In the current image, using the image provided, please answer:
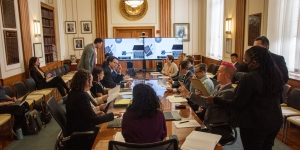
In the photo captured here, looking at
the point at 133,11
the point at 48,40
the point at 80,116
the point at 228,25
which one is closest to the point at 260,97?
the point at 80,116

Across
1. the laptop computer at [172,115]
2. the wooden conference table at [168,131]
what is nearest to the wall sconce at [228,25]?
the wooden conference table at [168,131]

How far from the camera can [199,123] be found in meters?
2.57

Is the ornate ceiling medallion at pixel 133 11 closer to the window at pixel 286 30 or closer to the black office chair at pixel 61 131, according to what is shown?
the window at pixel 286 30

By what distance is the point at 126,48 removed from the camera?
766 centimetres

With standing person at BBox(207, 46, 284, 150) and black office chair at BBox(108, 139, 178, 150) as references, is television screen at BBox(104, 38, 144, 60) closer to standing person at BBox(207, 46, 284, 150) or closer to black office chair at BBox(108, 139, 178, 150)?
standing person at BBox(207, 46, 284, 150)

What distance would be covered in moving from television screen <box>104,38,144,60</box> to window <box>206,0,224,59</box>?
2.72 m

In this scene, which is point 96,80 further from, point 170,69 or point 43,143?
point 170,69

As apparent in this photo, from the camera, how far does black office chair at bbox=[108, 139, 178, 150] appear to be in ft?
5.14

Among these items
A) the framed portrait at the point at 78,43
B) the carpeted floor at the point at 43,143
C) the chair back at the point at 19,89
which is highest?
the framed portrait at the point at 78,43

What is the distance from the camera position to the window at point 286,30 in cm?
469

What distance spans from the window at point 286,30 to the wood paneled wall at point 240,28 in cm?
118

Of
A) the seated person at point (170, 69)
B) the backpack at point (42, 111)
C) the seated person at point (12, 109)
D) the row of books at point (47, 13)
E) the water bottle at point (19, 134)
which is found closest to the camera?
the seated person at point (12, 109)

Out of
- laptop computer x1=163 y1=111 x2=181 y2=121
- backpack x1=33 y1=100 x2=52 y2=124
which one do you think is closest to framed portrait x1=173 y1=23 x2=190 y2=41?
backpack x1=33 y1=100 x2=52 y2=124

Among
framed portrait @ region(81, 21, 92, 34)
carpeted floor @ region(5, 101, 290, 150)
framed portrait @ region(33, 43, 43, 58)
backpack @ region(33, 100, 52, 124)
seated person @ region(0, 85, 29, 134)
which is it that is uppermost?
framed portrait @ region(81, 21, 92, 34)
